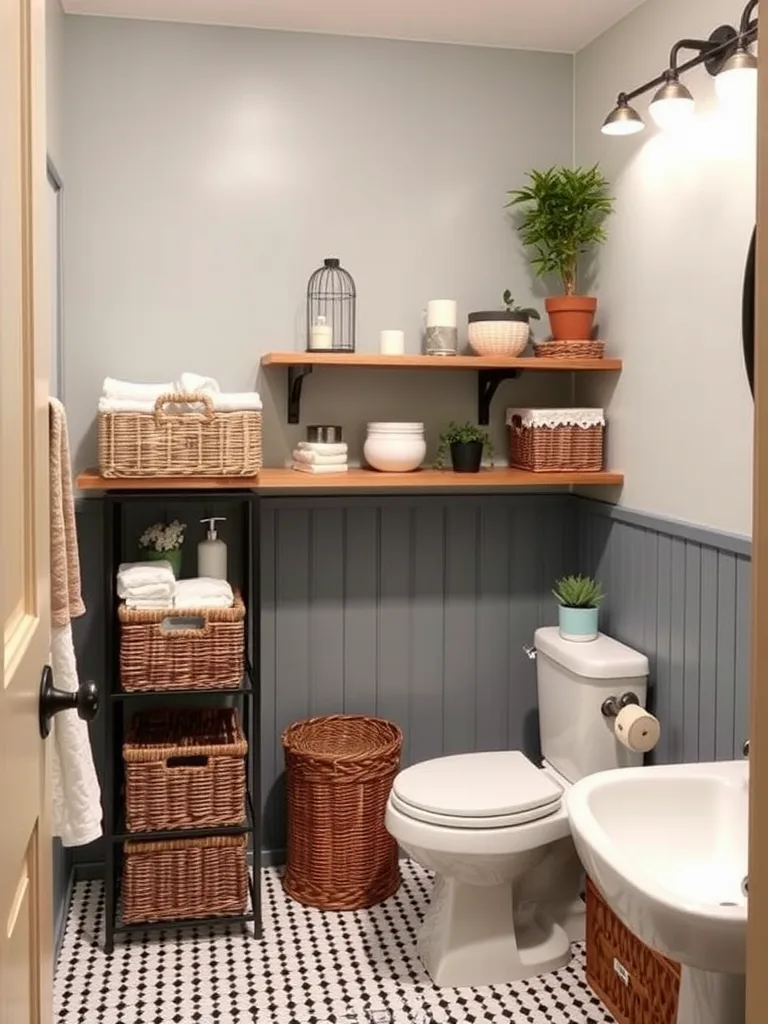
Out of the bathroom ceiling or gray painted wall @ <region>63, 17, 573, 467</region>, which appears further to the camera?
gray painted wall @ <region>63, 17, 573, 467</region>

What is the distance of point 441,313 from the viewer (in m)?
2.98

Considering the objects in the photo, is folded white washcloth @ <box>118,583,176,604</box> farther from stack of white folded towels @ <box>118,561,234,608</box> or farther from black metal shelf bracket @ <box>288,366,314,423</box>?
black metal shelf bracket @ <box>288,366,314,423</box>

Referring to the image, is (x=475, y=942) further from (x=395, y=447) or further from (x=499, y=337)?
(x=499, y=337)

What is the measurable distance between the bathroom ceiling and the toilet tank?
170cm

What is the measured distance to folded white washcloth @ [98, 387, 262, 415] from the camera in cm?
263

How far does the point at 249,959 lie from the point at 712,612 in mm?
1424

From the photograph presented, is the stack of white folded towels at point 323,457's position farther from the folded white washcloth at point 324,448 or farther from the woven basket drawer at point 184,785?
the woven basket drawer at point 184,785

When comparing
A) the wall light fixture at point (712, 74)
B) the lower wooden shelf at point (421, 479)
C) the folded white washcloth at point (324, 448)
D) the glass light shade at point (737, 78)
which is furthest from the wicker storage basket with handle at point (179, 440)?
the glass light shade at point (737, 78)

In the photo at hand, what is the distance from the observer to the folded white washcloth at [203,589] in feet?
8.87

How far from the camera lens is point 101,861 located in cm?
309

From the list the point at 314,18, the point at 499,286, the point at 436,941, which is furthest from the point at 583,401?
the point at 436,941

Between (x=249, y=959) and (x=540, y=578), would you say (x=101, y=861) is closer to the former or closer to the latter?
(x=249, y=959)

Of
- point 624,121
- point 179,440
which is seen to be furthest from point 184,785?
point 624,121

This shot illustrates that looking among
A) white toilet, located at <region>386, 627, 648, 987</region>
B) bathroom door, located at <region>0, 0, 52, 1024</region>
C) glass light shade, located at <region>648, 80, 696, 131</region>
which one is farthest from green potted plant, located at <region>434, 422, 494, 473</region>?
bathroom door, located at <region>0, 0, 52, 1024</region>
